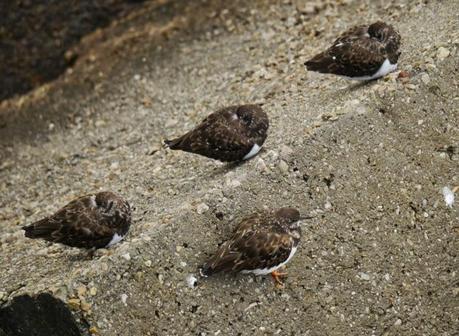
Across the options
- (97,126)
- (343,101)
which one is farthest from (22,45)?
(343,101)

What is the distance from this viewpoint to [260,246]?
7.52m

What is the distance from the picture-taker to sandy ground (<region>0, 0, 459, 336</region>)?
773 centimetres

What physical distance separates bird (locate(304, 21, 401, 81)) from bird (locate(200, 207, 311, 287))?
187 cm

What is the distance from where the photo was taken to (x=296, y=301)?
788cm

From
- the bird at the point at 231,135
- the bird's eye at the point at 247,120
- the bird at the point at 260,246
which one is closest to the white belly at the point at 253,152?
the bird at the point at 231,135

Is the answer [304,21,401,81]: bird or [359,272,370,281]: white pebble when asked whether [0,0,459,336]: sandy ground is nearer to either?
[359,272,370,281]: white pebble

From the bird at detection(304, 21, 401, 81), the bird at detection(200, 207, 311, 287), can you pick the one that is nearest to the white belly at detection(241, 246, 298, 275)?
the bird at detection(200, 207, 311, 287)

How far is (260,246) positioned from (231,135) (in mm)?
1333

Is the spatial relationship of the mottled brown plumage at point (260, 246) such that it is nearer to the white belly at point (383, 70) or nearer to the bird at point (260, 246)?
the bird at point (260, 246)

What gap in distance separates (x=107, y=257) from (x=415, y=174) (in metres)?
3.00

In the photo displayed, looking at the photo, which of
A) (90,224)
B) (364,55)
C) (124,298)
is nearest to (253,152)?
(364,55)

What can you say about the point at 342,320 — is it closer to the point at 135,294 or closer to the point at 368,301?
the point at 368,301

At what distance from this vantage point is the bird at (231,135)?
8445 mm

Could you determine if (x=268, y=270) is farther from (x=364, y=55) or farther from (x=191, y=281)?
(x=364, y=55)
